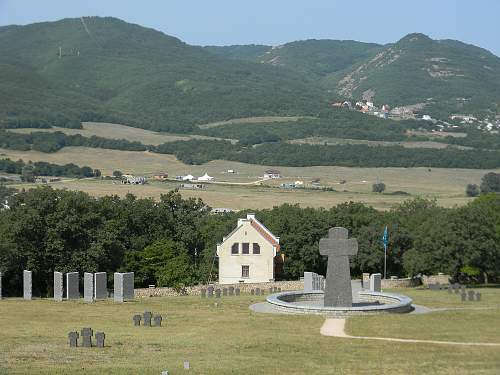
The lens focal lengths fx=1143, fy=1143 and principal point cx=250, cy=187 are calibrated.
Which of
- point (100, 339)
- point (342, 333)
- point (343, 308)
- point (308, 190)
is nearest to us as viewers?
point (100, 339)

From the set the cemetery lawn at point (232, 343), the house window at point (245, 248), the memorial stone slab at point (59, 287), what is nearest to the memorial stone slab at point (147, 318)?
the cemetery lawn at point (232, 343)

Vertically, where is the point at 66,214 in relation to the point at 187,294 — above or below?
→ above

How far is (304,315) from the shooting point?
1673 inches

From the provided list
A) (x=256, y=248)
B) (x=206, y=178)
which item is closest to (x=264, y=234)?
(x=256, y=248)

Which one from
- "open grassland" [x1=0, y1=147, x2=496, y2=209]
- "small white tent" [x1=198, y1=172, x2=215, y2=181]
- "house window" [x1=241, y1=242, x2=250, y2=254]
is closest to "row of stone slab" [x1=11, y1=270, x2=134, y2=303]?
"house window" [x1=241, y1=242, x2=250, y2=254]

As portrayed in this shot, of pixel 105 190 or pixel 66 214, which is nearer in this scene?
pixel 66 214

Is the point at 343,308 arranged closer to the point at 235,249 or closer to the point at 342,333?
the point at 342,333

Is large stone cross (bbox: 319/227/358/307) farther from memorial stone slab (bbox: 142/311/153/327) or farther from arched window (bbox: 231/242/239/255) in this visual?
arched window (bbox: 231/242/239/255)

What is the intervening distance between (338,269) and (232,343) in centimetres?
1121

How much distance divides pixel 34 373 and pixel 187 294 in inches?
1219

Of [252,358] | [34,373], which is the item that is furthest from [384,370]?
[34,373]

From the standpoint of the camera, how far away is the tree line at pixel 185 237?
2312 inches

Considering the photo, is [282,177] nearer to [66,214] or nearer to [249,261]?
[249,261]

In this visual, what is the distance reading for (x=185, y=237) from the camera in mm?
76438
